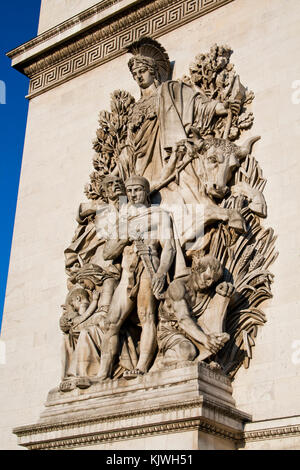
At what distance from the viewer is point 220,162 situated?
892cm

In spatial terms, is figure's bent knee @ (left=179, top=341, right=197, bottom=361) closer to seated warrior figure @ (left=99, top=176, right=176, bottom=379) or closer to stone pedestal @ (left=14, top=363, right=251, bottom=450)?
stone pedestal @ (left=14, top=363, right=251, bottom=450)

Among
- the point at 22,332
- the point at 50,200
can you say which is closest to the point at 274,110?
the point at 50,200

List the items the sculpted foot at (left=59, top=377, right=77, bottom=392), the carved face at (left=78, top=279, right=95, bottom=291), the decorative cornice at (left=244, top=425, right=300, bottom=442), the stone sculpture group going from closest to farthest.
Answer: the decorative cornice at (left=244, top=425, right=300, bottom=442), the stone sculpture group, the sculpted foot at (left=59, top=377, right=77, bottom=392), the carved face at (left=78, top=279, right=95, bottom=291)

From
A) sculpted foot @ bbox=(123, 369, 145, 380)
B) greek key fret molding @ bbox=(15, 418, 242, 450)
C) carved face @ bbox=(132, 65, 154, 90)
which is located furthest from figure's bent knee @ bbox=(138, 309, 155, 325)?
carved face @ bbox=(132, 65, 154, 90)

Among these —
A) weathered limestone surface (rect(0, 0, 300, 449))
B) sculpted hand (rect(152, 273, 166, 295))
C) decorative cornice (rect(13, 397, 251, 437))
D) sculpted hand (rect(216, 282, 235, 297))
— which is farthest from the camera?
sculpted hand (rect(152, 273, 166, 295))

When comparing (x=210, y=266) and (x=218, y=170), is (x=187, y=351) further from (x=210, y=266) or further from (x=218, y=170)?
(x=218, y=170)

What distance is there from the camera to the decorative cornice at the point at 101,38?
35.6ft

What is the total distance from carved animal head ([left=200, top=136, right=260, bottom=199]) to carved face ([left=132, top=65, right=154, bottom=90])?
5.03 feet

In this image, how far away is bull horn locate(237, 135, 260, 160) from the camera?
898cm

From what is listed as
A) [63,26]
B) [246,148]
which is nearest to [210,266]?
[246,148]

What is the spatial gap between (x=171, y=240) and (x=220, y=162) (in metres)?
1.07

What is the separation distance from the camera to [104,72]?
11.6 m

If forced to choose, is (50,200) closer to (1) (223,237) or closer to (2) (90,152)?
(2) (90,152)

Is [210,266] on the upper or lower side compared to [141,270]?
lower
